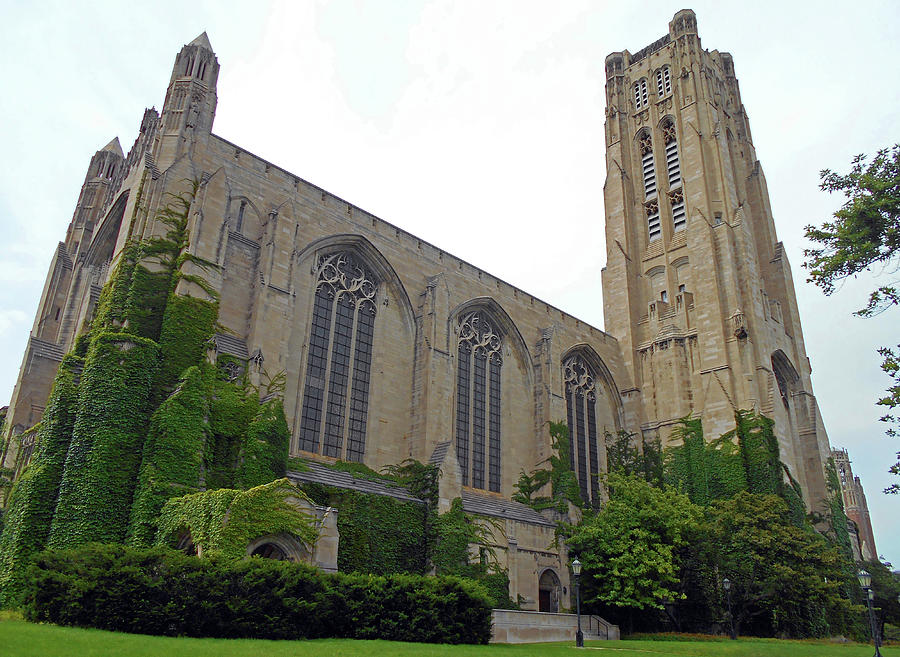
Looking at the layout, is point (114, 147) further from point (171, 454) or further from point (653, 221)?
point (653, 221)

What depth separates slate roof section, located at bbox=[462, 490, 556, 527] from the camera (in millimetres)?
30875

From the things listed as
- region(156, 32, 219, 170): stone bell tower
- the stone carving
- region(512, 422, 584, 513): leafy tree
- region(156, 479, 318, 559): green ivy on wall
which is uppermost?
region(156, 32, 219, 170): stone bell tower

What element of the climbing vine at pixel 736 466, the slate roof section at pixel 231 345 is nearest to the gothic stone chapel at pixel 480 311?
the slate roof section at pixel 231 345

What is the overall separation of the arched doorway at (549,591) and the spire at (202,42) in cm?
2854

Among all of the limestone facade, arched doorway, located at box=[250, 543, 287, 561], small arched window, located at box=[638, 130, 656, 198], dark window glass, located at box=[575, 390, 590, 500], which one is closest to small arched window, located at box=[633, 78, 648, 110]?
small arched window, located at box=[638, 130, 656, 198]

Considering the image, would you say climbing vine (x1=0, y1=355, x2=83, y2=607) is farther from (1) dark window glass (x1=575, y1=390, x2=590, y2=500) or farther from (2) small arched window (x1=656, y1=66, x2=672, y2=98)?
(2) small arched window (x1=656, y1=66, x2=672, y2=98)

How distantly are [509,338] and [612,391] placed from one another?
9.68 m

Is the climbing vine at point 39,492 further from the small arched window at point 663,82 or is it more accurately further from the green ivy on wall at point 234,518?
the small arched window at point 663,82

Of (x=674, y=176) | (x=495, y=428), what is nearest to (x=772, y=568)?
(x=495, y=428)

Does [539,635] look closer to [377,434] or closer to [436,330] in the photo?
[377,434]

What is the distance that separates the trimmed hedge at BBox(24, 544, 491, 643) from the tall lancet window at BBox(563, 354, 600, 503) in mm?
23046

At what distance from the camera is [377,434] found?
101 feet

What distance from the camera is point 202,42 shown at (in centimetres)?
3167

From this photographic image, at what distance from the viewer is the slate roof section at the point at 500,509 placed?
30.9 m
